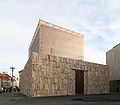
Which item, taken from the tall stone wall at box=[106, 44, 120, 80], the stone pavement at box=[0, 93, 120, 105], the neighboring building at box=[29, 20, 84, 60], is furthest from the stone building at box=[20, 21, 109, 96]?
the neighboring building at box=[29, 20, 84, 60]

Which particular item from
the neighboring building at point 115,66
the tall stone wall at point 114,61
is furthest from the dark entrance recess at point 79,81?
the tall stone wall at point 114,61

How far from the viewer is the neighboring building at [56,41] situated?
87.0 m

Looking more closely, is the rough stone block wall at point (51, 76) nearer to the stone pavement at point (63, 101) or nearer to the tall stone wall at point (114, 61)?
the stone pavement at point (63, 101)

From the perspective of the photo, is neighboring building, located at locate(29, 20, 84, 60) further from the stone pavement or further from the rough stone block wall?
the stone pavement

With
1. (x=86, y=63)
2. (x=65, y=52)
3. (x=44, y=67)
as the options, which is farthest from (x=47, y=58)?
(x=65, y=52)

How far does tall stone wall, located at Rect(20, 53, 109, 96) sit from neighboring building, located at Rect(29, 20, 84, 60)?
36.5m

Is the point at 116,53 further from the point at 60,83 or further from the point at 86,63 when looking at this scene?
the point at 60,83

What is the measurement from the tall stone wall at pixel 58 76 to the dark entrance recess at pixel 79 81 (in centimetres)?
70

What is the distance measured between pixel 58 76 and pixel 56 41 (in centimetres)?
5736

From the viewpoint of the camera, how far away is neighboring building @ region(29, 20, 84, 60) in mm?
87000

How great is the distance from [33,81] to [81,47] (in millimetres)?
80763

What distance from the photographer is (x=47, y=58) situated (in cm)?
3809

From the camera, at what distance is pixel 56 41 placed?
316 ft

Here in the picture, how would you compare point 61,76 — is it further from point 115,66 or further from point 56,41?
point 56,41
